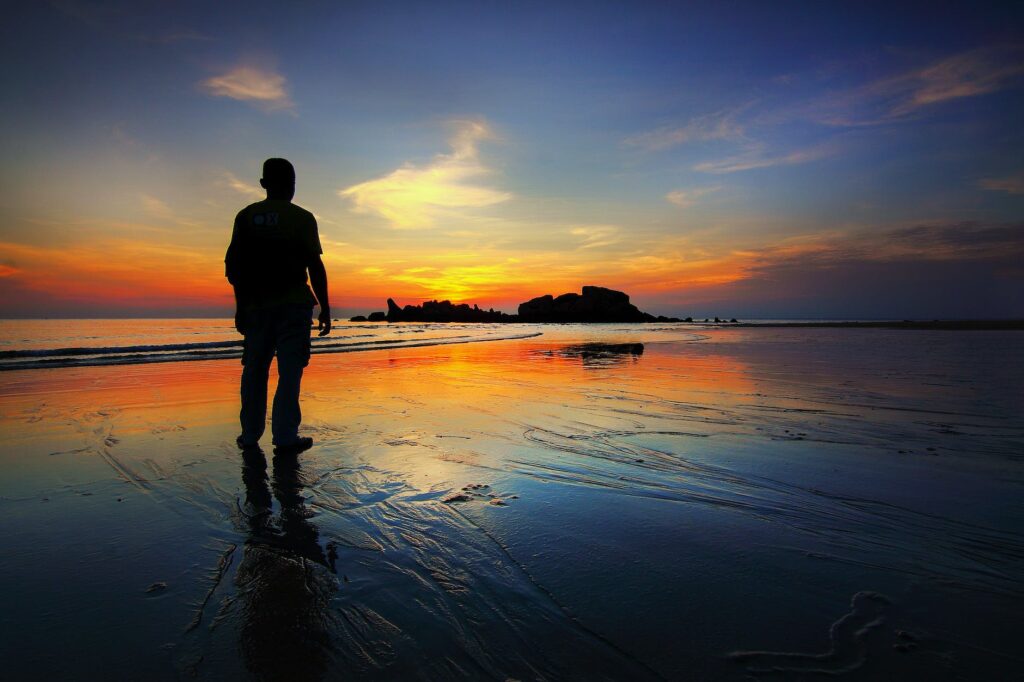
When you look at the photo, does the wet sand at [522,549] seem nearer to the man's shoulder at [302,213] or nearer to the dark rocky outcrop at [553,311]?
the man's shoulder at [302,213]

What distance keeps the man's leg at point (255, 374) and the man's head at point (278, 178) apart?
113cm

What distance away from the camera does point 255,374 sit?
4.38 m

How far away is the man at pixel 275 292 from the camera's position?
4207 mm

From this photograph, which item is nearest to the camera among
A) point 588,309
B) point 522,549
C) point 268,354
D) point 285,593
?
point 285,593

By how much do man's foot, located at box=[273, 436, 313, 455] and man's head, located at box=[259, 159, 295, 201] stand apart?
2.28m

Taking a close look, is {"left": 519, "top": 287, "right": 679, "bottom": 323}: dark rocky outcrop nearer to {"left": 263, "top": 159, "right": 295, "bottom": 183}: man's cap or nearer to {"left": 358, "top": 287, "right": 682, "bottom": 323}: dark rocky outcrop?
{"left": 358, "top": 287, "right": 682, "bottom": 323}: dark rocky outcrop

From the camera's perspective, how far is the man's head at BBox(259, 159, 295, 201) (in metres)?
4.30

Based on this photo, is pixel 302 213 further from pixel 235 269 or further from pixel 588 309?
pixel 588 309

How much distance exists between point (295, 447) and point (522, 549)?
2.78m

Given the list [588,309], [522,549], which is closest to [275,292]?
[522,549]

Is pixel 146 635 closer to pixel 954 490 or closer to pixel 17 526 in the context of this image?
pixel 17 526

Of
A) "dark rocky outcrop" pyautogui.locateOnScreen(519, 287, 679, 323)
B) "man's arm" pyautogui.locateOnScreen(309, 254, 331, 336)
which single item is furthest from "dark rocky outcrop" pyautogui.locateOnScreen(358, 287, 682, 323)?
"man's arm" pyautogui.locateOnScreen(309, 254, 331, 336)

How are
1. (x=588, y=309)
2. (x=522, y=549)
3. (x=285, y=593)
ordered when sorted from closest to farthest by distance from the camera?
1. (x=285, y=593)
2. (x=522, y=549)
3. (x=588, y=309)

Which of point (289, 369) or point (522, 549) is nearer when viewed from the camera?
point (522, 549)
